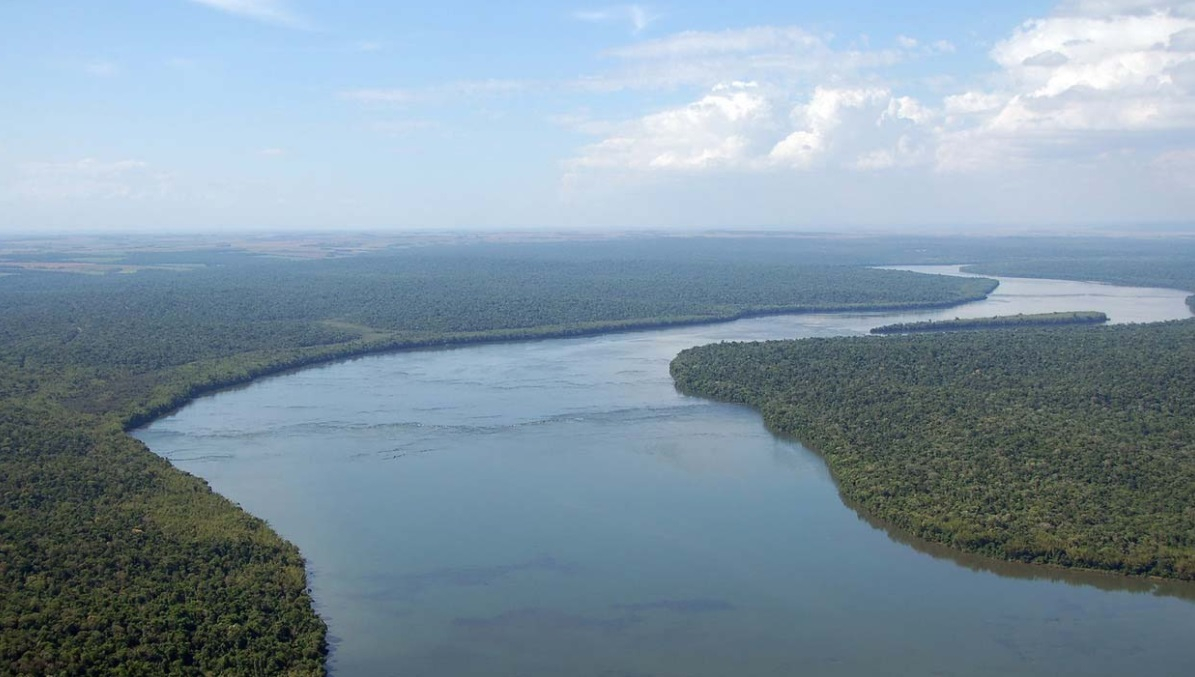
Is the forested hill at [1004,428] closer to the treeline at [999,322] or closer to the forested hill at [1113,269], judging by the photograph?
the treeline at [999,322]

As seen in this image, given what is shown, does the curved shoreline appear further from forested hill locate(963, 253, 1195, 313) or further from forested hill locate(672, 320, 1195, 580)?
forested hill locate(963, 253, 1195, 313)

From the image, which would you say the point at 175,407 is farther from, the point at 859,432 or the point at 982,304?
the point at 982,304

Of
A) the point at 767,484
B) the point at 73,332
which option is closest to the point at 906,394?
the point at 767,484

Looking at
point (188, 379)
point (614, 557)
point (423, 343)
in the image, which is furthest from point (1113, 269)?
point (614, 557)

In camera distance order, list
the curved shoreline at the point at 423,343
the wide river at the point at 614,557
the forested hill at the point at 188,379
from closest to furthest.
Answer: the forested hill at the point at 188,379 < the wide river at the point at 614,557 < the curved shoreline at the point at 423,343

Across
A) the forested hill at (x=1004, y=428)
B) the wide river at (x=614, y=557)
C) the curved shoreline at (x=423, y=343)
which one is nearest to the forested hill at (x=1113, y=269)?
the curved shoreline at (x=423, y=343)

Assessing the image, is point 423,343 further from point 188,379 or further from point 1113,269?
point 1113,269
